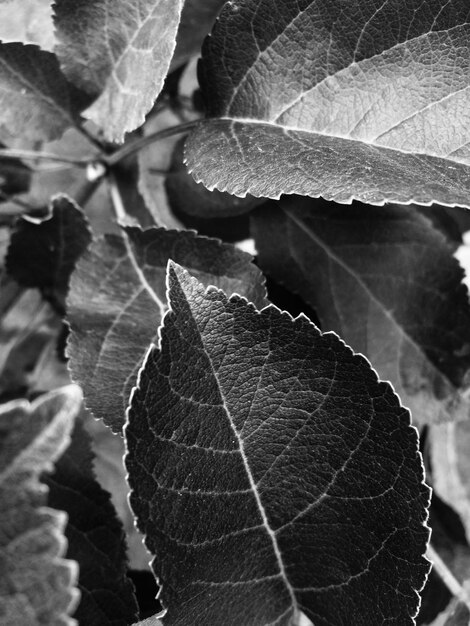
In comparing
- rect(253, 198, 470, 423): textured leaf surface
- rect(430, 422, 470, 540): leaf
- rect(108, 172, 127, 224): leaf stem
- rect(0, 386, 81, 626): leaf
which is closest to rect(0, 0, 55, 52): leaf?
rect(108, 172, 127, 224): leaf stem

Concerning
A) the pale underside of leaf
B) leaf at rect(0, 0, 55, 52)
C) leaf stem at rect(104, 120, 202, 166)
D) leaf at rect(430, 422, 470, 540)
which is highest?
leaf at rect(0, 0, 55, 52)

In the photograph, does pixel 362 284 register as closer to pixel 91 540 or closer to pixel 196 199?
pixel 196 199

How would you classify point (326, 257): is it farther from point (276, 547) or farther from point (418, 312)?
point (276, 547)

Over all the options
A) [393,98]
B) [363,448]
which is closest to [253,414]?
[363,448]

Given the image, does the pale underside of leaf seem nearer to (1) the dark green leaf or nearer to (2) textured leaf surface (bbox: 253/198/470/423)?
(2) textured leaf surface (bbox: 253/198/470/423)

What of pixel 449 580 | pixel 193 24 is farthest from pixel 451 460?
pixel 193 24

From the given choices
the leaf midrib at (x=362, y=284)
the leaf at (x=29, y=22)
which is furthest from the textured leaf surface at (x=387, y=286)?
the leaf at (x=29, y=22)

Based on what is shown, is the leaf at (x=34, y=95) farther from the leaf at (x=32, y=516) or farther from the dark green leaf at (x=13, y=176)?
the leaf at (x=32, y=516)
